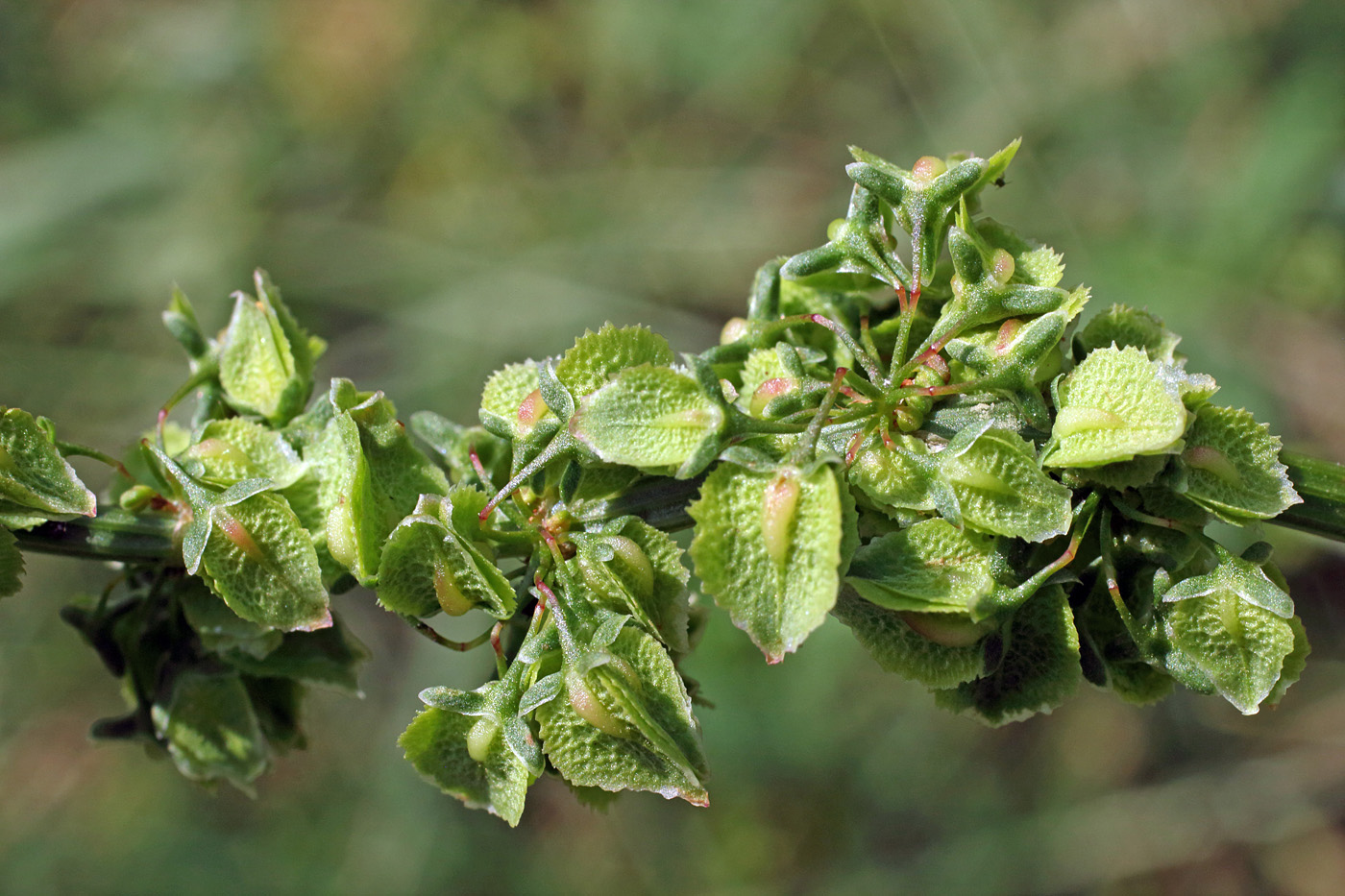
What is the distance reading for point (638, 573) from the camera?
1645 mm

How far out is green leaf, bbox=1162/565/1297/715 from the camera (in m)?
1.59

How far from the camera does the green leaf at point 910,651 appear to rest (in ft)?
5.33

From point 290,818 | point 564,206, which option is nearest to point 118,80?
point 564,206

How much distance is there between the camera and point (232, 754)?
2156mm

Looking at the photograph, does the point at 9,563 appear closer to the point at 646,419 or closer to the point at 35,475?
the point at 35,475

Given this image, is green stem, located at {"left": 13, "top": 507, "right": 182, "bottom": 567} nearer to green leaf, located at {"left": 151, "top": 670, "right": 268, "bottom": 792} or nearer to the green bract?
the green bract

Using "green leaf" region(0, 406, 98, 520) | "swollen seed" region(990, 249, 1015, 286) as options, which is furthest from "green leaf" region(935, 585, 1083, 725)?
"green leaf" region(0, 406, 98, 520)

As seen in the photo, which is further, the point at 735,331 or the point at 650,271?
the point at 650,271

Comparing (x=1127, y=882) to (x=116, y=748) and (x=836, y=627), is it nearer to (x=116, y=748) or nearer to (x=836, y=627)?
(x=836, y=627)

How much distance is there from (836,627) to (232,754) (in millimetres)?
3299

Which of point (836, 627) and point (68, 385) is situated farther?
point (68, 385)

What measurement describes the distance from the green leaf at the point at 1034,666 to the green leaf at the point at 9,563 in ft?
5.27

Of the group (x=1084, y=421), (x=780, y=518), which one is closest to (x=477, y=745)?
(x=780, y=518)

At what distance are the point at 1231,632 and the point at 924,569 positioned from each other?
500 mm
